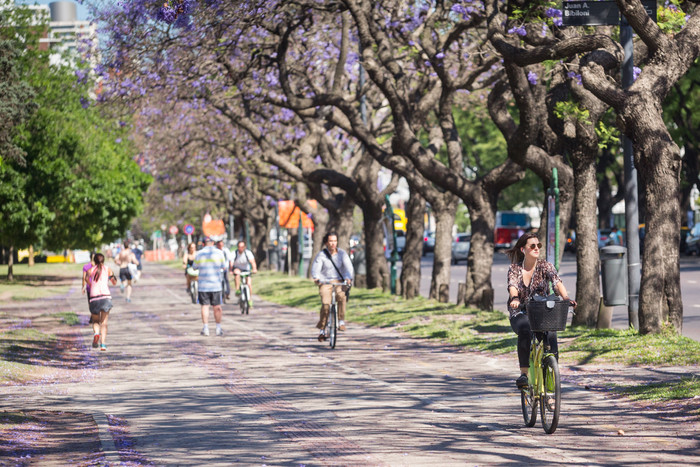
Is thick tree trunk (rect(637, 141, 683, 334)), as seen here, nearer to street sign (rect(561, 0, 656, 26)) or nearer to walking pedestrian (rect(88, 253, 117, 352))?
street sign (rect(561, 0, 656, 26))

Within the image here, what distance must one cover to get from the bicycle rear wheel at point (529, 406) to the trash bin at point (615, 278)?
760 centimetres

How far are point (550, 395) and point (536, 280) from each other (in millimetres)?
1002

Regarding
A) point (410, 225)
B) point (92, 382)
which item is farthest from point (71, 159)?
point (92, 382)

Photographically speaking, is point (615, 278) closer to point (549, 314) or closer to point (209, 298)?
point (209, 298)

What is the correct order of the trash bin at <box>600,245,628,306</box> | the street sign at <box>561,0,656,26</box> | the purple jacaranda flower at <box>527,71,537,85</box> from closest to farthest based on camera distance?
the street sign at <box>561,0,656,26</box>
the trash bin at <box>600,245,628,306</box>
the purple jacaranda flower at <box>527,71,537,85</box>

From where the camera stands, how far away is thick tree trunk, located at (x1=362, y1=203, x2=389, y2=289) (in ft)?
105

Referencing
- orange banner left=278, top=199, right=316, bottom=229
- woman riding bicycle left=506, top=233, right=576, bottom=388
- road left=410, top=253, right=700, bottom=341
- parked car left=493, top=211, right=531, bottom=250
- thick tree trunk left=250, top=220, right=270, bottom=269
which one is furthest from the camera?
parked car left=493, top=211, right=531, bottom=250

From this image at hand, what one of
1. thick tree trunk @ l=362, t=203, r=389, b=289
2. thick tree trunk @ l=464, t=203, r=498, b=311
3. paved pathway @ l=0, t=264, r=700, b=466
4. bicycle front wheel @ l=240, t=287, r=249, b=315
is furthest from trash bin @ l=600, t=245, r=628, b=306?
thick tree trunk @ l=362, t=203, r=389, b=289

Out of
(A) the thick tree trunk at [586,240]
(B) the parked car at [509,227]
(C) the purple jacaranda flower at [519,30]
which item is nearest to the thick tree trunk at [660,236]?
(A) the thick tree trunk at [586,240]

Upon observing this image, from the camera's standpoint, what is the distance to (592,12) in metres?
15.4

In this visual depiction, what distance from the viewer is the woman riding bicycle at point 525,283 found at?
978 cm

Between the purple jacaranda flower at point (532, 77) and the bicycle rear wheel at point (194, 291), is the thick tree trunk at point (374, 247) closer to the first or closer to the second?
the bicycle rear wheel at point (194, 291)

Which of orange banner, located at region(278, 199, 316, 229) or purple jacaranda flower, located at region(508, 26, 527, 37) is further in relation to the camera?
orange banner, located at region(278, 199, 316, 229)

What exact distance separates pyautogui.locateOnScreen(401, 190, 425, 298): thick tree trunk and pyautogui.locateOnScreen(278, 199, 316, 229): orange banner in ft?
57.3
